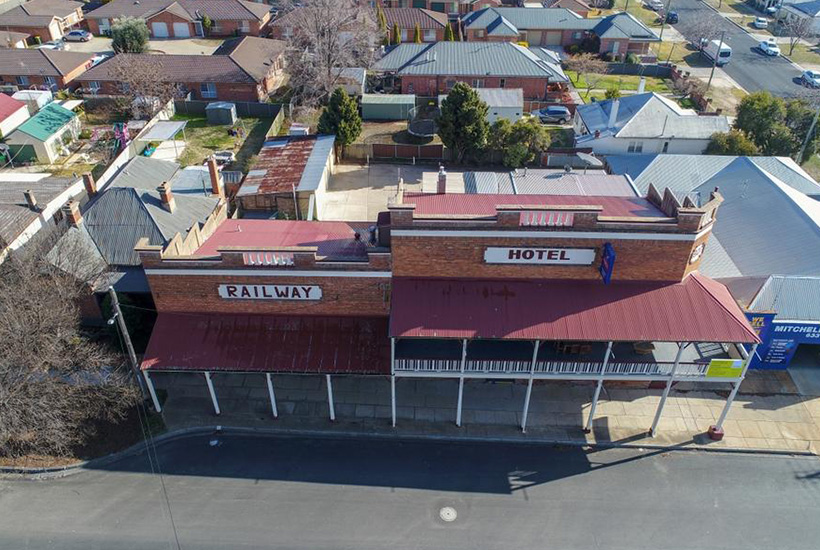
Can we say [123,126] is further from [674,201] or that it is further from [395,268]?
[674,201]

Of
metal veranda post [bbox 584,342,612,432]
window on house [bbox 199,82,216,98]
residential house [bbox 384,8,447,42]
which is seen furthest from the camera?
residential house [bbox 384,8,447,42]

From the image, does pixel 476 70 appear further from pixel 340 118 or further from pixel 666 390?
pixel 666 390

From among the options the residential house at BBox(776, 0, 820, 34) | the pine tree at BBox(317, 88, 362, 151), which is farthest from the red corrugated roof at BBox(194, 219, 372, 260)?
the residential house at BBox(776, 0, 820, 34)

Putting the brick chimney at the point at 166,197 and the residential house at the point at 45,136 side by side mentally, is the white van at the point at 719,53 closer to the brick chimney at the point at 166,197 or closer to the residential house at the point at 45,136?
the brick chimney at the point at 166,197

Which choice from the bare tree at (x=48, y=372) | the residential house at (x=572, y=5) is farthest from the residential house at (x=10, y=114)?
the residential house at (x=572, y=5)

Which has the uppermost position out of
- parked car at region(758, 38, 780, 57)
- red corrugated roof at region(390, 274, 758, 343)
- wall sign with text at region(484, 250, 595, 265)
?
wall sign with text at region(484, 250, 595, 265)

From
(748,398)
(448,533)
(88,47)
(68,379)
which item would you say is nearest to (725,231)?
(748,398)

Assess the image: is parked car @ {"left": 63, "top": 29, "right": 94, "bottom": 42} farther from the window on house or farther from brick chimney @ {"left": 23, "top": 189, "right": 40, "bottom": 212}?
brick chimney @ {"left": 23, "top": 189, "right": 40, "bottom": 212}
